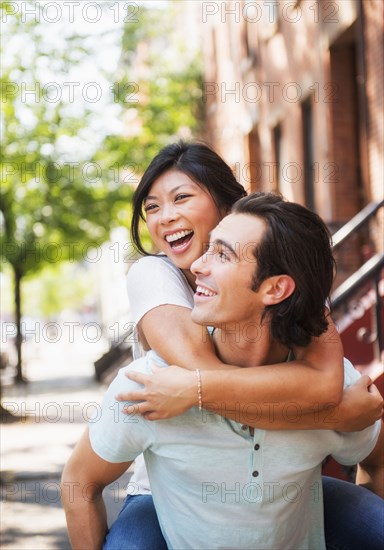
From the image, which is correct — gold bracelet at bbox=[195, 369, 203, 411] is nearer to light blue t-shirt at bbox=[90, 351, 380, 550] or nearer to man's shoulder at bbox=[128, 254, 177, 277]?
light blue t-shirt at bbox=[90, 351, 380, 550]

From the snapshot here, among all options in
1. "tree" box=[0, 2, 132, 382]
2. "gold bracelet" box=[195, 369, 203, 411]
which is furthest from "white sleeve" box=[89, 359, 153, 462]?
"tree" box=[0, 2, 132, 382]

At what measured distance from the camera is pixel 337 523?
289cm

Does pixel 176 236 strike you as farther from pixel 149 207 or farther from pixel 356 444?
pixel 356 444

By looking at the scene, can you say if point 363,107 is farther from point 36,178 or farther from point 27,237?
point 27,237

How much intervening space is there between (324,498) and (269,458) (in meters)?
0.55

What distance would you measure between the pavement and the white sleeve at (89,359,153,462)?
10.6 feet

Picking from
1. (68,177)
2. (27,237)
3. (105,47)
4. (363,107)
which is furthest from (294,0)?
(27,237)

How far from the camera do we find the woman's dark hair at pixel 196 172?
3469 millimetres

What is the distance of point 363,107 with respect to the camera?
10.7 m

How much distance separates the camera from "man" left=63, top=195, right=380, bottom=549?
8.29 feet

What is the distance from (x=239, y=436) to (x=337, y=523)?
1.99 ft

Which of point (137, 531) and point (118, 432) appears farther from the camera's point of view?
point (137, 531)

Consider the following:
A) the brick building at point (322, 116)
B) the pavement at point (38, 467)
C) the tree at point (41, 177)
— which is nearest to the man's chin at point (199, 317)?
the pavement at point (38, 467)

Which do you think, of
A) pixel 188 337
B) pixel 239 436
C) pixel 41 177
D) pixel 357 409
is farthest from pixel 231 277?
pixel 41 177
